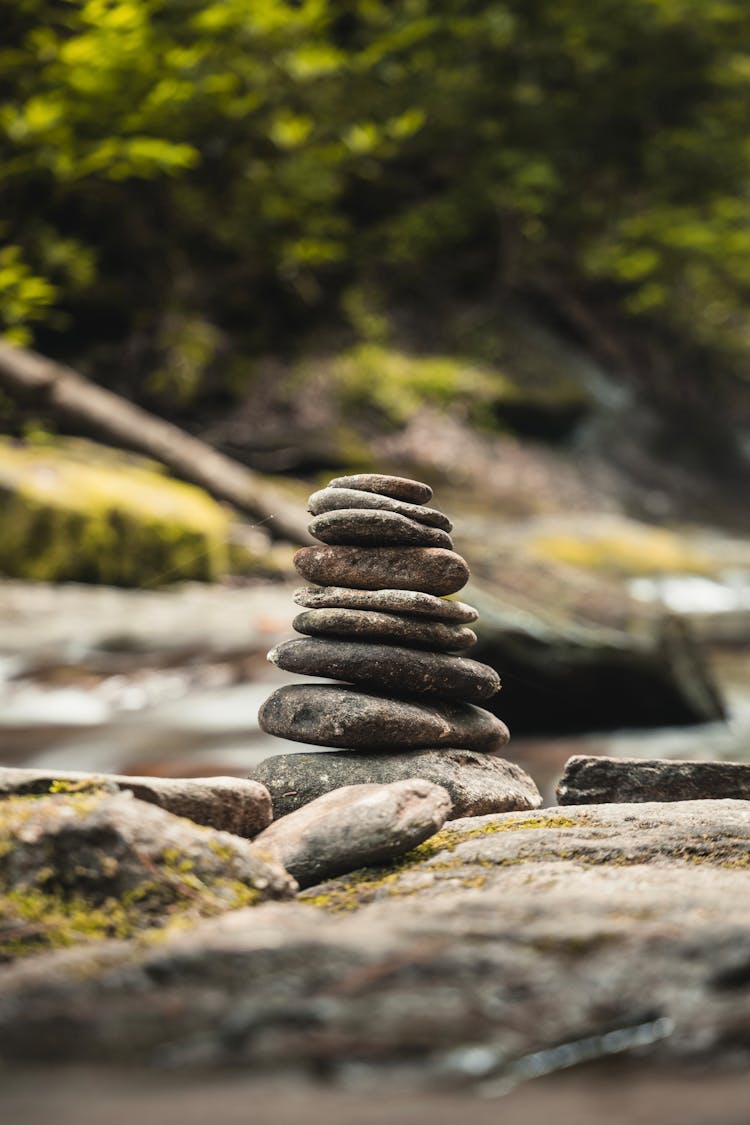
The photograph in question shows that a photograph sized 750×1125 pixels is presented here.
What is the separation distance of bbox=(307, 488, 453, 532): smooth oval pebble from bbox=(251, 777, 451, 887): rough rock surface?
1260 mm

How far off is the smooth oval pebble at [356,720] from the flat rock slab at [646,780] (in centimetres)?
48

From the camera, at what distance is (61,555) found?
34.7 feet

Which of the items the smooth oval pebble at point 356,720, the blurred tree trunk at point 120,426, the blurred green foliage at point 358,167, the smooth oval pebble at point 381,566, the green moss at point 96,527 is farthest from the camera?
the blurred green foliage at point 358,167

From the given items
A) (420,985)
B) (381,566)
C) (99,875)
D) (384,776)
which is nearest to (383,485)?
(381,566)

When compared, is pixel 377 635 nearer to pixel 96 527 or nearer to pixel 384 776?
pixel 384 776

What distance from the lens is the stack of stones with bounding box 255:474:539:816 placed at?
3.72m

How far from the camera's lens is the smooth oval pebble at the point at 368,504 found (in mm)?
3756

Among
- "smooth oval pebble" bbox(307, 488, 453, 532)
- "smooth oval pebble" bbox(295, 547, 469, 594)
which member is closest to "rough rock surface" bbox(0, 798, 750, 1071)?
"smooth oval pebble" bbox(295, 547, 469, 594)

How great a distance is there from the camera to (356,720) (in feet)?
12.0

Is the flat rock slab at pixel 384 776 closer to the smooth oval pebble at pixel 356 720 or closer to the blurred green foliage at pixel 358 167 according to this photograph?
the smooth oval pebble at pixel 356 720

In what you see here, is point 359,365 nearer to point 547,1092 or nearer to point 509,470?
point 509,470

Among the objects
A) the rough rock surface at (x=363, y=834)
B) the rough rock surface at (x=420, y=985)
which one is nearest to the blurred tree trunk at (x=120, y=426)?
the rough rock surface at (x=363, y=834)

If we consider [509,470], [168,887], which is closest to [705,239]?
[509,470]

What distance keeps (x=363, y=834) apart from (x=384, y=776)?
947mm
